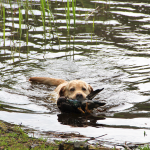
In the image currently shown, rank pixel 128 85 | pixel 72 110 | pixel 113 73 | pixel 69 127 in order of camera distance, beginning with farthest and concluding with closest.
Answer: pixel 113 73 < pixel 128 85 < pixel 72 110 < pixel 69 127

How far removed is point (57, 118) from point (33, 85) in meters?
2.40

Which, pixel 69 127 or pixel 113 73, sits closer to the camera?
pixel 69 127

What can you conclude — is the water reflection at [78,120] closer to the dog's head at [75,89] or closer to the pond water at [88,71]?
the pond water at [88,71]

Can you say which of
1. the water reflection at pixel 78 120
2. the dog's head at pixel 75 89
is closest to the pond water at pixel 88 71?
the water reflection at pixel 78 120

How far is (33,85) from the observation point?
7.82 m

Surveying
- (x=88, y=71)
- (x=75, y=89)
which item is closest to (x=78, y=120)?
(x=75, y=89)

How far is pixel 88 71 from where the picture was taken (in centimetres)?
865

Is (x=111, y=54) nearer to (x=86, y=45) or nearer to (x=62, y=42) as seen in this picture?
(x=86, y=45)

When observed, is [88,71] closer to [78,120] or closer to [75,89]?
[75,89]

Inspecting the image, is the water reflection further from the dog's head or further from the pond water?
the dog's head

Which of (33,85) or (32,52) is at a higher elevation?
(32,52)

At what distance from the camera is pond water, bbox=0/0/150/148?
5.21m

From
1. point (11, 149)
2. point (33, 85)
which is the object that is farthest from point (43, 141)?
point (33, 85)

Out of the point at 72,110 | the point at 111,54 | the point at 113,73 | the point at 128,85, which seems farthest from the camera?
the point at 111,54
